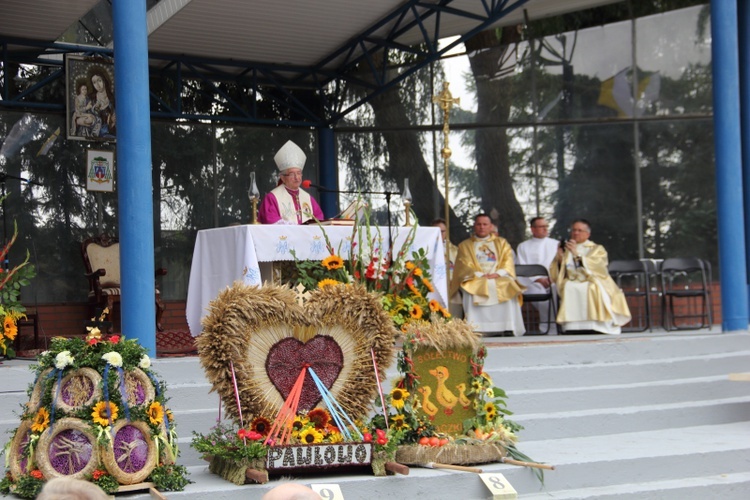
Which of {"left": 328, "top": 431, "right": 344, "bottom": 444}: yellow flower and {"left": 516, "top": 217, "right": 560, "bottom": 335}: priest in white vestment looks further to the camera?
{"left": 516, "top": 217, "right": 560, "bottom": 335}: priest in white vestment

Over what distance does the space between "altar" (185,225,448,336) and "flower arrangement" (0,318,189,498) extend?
2.27 metres

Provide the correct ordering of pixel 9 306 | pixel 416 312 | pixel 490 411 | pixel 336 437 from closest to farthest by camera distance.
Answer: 1. pixel 336 437
2. pixel 490 411
3. pixel 416 312
4. pixel 9 306

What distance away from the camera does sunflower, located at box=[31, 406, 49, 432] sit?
5203 mm

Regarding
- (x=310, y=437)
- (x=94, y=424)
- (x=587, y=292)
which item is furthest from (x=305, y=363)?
(x=587, y=292)

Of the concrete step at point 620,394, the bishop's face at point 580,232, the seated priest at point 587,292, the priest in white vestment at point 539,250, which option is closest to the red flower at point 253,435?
the concrete step at point 620,394

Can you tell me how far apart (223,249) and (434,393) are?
8.07ft

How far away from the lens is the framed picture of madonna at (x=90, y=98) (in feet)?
38.7

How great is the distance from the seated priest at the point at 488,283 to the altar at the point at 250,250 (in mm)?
3292

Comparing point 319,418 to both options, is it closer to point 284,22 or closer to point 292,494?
point 292,494

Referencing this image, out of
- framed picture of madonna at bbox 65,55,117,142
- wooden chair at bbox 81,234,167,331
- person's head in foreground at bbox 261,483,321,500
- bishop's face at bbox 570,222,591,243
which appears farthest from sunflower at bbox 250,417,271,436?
bishop's face at bbox 570,222,591,243

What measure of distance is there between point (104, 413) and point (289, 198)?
13.3 ft

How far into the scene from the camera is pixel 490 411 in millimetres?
6309

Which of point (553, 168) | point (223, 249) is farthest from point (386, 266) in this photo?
point (553, 168)

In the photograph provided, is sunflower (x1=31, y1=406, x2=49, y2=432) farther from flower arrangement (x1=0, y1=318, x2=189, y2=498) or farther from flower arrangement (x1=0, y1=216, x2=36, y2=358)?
flower arrangement (x1=0, y1=216, x2=36, y2=358)
